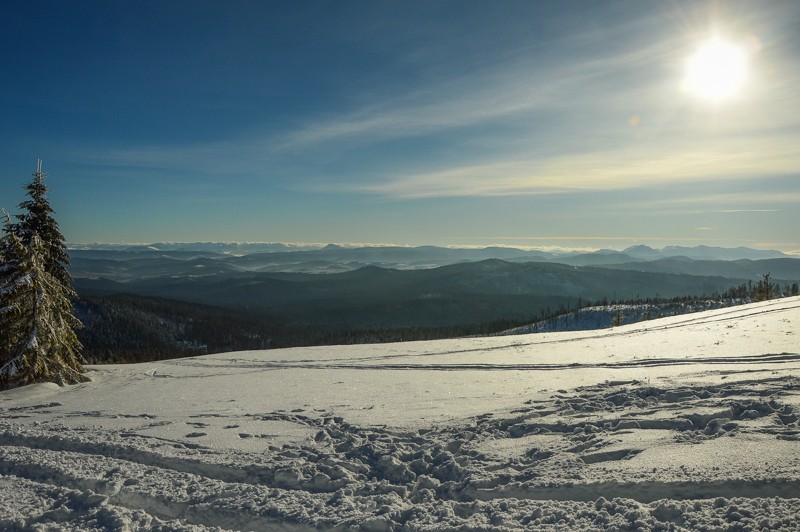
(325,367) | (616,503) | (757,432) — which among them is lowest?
(325,367)

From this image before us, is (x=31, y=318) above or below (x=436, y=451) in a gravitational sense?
above

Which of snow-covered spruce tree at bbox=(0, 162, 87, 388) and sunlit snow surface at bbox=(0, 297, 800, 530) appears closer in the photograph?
sunlit snow surface at bbox=(0, 297, 800, 530)

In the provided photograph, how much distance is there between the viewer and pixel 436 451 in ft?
28.2

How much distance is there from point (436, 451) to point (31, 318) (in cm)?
2065

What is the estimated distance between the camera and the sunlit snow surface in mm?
6332

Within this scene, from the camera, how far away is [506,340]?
87.9 feet

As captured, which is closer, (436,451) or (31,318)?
(436,451)

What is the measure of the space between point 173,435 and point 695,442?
1061 centimetres

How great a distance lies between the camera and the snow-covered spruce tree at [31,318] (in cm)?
1916

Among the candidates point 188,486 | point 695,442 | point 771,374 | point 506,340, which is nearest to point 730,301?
point 506,340

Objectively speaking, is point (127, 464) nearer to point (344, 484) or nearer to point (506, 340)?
point (344, 484)

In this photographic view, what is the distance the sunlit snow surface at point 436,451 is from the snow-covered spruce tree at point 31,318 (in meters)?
4.05

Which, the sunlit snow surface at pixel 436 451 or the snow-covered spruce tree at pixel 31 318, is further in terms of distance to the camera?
the snow-covered spruce tree at pixel 31 318

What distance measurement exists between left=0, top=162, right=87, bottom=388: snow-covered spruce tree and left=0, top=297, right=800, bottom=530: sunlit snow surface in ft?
13.3
